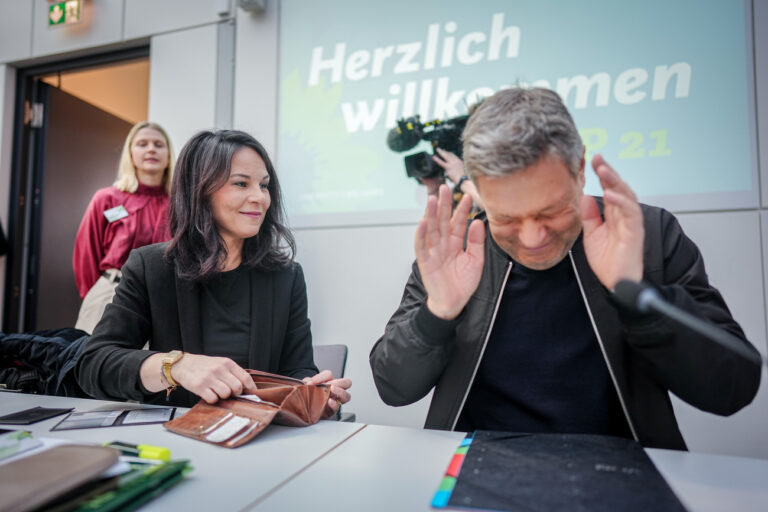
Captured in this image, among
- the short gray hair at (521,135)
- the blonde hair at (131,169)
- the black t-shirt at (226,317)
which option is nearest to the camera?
the short gray hair at (521,135)

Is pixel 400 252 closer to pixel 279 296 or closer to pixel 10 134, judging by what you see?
pixel 279 296

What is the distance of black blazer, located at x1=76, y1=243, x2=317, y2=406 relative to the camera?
1108 millimetres

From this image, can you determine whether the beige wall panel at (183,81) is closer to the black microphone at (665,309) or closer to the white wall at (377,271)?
the white wall at (377,271)

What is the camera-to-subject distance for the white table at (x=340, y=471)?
61 centimetres

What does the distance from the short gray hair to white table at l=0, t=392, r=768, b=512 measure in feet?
1.71

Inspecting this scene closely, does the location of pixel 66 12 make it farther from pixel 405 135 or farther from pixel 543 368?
pixel 543 368

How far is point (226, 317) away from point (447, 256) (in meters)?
0.74

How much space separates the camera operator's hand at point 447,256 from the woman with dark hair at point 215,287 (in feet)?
1.18

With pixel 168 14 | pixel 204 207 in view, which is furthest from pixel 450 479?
pixel 168 14

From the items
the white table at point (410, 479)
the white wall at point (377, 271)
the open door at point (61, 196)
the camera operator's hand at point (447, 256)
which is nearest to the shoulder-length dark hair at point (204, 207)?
the camera operator's hand at point (447, 256)

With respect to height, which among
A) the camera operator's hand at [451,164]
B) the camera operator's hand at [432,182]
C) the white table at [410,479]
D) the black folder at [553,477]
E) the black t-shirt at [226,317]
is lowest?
the white table at [410,479]

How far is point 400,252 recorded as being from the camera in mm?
2531

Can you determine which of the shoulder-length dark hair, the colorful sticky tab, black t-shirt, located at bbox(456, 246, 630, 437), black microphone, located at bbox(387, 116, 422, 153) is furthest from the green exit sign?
the colorful sticky tab

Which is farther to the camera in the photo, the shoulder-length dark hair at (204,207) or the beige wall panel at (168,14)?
the beige wall panel at (168,14)
